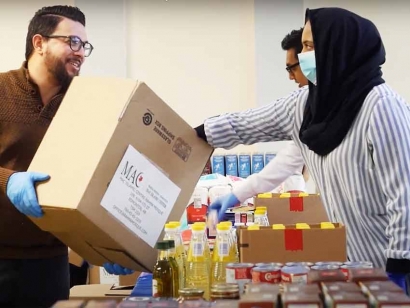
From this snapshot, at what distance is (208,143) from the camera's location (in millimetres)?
2023

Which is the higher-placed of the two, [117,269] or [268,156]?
[268,156]

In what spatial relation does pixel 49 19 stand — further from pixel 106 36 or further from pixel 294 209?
pixel 106 36

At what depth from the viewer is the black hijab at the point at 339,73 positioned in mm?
1864

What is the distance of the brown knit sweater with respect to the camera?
6.65ft

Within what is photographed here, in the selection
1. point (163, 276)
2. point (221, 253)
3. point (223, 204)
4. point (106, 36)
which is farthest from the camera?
point (106, 36)

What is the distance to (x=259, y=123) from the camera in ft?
7.06

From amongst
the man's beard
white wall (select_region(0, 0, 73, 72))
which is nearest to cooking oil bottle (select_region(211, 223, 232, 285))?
the man's beard

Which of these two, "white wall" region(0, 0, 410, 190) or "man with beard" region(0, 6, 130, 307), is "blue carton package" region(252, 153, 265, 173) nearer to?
"white wall" region(0, 0, 410, 190)

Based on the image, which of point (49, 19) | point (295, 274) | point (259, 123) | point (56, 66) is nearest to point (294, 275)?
point (295, 274)

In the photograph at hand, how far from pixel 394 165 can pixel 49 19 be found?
4.42 feet

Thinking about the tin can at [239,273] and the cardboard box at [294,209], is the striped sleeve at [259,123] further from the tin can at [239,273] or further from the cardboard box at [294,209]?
the tin can at [239,273]

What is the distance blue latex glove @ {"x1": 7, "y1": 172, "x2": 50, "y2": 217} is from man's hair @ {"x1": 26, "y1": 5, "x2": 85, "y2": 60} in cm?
67

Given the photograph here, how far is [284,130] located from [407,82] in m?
4.12

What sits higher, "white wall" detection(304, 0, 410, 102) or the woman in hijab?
"white wall" detection(304, 0, 410, 102)
